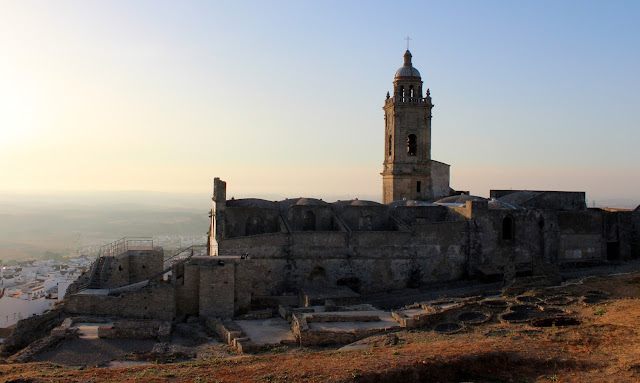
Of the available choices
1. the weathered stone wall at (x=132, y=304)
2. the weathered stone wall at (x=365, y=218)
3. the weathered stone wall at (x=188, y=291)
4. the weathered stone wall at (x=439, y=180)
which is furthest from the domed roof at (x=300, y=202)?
the weathered stone wall at (x=439, y=180)

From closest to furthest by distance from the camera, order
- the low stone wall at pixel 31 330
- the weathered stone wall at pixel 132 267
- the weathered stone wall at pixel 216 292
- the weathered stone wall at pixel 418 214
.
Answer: the low stone wall at pixel 31 330 → the weathered stone wall at pixel 216 292 → the weathered stone wall at pixel 132 267 → the weathered stone wall at pixel 418 214

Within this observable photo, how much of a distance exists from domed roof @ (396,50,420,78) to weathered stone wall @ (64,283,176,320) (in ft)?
76.6

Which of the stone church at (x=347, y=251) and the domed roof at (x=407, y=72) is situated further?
the domed roof at (x=407, y=72)

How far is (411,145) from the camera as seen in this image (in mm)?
38438

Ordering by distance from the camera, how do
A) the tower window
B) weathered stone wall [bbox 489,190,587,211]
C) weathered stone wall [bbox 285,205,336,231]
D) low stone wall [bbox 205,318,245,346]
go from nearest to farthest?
low stone wall [bbox 205,318,245,346] < weathered stone wall [bbox 285,205,336,231] < weathered stone wall [bbox 489,190,587,211] < the tower window

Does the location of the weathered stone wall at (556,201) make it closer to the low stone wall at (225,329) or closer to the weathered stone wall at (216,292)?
the weathered stone wall at (216,292)

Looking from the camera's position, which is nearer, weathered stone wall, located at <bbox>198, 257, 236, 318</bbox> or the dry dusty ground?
the dry dusty ground

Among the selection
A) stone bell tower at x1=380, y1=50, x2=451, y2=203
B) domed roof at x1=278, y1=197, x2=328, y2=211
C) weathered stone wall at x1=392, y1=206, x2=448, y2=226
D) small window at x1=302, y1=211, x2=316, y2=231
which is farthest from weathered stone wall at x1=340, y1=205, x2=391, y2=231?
stone bell tower at x1=380, y1=50, x2=451, y2=203

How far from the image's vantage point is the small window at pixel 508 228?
29861mm

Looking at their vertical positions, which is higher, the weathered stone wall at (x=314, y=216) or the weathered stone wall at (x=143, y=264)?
the weathered stone wall at (x=314, y=216)

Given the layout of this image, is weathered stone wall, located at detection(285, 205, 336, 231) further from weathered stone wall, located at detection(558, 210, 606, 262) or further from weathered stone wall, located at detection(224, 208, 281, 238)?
weathered stone wall, located at detection(558, 210, 606, 262)

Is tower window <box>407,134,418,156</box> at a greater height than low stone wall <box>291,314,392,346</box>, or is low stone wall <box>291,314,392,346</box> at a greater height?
tower window <box>407,134,418,156</box>

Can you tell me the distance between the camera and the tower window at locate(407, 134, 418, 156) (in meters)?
38.2

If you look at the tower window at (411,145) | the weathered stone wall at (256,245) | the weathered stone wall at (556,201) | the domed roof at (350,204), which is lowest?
the weathered stone wall at (256,245)
